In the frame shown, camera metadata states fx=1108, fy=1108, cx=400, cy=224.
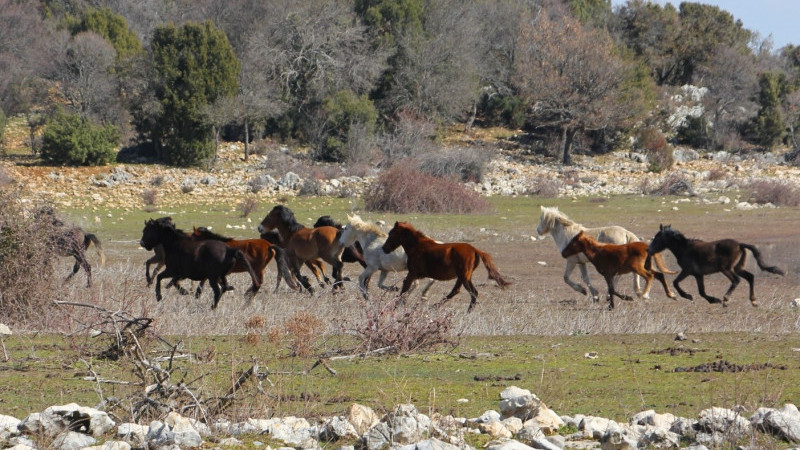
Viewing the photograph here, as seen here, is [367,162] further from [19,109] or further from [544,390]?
[544,390]

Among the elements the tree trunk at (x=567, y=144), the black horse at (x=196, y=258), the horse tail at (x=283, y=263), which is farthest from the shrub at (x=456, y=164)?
the black horse at (x=196, y=258)

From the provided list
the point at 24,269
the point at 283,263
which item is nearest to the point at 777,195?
the point at 283,263

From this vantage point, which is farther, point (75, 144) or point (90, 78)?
point (90, 78)

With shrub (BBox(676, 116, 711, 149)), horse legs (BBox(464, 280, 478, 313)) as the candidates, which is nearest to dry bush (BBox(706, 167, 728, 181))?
shrub (BBox(676, 116, 711, 149))

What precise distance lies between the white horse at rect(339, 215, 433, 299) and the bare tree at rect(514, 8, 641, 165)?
43.8 metres

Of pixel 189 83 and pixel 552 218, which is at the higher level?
pixel 189 83

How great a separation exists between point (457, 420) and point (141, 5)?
74685mm

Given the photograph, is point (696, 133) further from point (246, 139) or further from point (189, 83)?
point (189, 83)

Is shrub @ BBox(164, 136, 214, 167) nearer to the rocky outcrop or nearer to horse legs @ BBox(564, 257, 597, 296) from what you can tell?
horse legs @ BBox(564, 257, 597, 296)

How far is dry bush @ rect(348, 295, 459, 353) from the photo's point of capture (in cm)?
1224

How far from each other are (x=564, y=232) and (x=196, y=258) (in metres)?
6.79

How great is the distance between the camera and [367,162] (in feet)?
176

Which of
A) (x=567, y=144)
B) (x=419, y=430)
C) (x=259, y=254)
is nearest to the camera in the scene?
(x=419, y=430)

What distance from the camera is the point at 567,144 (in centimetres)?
6259
